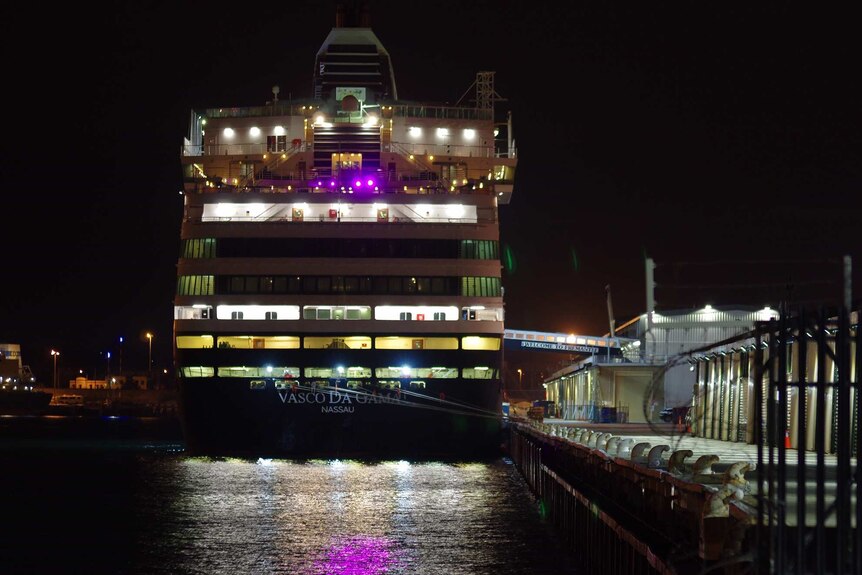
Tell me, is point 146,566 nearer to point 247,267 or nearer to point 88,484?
point 88,484

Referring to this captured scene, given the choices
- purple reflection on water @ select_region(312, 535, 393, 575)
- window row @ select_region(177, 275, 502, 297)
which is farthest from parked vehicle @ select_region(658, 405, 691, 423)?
purple reflection on water @ select_region(312, 535, 393, 575)

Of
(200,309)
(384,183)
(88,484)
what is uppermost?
(384,183)

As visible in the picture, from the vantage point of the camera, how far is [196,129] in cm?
6475

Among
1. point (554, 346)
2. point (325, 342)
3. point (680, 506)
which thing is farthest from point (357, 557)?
point (554, 346)

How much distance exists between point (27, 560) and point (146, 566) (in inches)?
116

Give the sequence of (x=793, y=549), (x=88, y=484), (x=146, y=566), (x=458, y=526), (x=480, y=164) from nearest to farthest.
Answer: (x=793, y=549) < (x=146, y=566) < (x=458, y=526) < (x=88, y=484) < (x=480, y=164)

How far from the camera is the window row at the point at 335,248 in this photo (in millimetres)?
52281

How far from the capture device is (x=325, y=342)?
5162 centimetres

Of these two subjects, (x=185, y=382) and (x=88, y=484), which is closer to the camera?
(x=88, y=484)

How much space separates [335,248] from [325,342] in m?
3.92

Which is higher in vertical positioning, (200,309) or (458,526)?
(200,309)

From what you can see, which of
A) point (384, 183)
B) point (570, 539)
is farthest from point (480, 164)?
point (570, 539)

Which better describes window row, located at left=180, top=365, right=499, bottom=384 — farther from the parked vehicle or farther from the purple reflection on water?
the purple reflection on water

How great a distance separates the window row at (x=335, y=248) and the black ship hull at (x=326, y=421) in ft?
17.8
